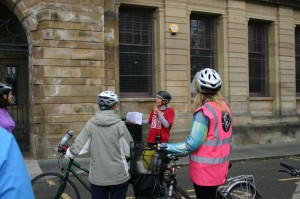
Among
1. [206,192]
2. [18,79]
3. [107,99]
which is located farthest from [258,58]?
[206,192]

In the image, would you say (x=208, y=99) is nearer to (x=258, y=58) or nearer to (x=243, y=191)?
(x=243, y=191)

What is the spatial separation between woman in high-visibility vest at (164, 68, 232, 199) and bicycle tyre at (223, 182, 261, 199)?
68 centimetres

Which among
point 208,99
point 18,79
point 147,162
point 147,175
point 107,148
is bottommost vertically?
point 147,175

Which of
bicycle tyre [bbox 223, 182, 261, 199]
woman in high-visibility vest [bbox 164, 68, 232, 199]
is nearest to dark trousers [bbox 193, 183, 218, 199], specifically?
woman in high-visibility vest [bbox 164, 68, 232, 199]

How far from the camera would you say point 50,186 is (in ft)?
17.3

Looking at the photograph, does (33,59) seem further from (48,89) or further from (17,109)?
(17,109)

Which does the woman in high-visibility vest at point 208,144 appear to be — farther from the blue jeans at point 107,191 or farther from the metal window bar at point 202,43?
the metal window bar at point 202,43

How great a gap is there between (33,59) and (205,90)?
8061 millimetres

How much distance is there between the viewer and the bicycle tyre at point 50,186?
5215mm

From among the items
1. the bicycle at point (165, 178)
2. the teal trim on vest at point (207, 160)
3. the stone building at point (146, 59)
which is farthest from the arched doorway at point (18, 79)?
the teal trim on vest at point (207, 160)

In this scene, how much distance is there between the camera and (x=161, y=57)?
1304cm

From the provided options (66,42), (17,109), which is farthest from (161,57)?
(17,109)

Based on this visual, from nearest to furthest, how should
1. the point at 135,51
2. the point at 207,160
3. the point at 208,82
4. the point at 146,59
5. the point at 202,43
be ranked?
the point at 207,160 < the point at 208,82 < the point at 135,51 < the point at 146,59 < the point at 202,43

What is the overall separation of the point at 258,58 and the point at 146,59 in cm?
541
